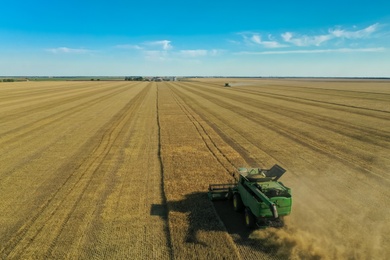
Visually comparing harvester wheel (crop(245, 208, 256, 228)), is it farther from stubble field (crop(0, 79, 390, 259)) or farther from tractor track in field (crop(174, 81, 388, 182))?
tractor track in field (crop(174, 81, 388, 182))

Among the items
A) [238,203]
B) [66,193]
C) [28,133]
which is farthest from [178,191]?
[28,133]

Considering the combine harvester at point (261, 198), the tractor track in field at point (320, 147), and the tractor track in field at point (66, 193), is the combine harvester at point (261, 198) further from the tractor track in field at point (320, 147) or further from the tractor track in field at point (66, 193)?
the tractor track in field at point (320, 147)

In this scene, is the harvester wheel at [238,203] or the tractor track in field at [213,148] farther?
the tractor track in field at [213,148]

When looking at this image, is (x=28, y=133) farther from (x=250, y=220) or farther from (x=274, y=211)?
(x=274, y=211)

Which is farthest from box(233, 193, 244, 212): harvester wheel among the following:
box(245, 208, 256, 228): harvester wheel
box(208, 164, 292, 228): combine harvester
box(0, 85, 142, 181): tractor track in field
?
box(0, 85, 142, 181): tractor track in field

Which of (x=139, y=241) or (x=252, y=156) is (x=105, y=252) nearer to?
(x=139, y=241)

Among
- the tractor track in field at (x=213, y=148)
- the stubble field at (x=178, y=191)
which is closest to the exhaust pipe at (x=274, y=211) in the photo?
the stubble field at (x=178, y=191)

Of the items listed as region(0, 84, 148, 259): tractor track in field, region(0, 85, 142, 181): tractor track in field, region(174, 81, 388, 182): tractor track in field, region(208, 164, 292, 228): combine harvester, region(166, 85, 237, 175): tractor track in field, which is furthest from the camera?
region(0, 85, 142, 181): tractor track in field

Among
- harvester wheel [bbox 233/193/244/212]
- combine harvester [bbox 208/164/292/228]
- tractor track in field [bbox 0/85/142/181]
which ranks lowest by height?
tractor track in field [bbox 0/85/142/181]
